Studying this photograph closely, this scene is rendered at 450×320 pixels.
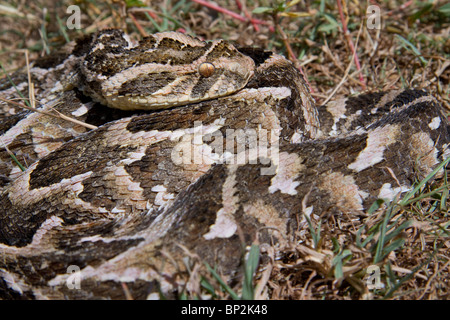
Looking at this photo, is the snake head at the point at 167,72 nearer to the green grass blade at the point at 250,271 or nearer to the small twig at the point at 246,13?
the green grass blade at the point at 250,271

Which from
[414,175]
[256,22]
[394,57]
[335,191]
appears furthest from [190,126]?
[394,57]

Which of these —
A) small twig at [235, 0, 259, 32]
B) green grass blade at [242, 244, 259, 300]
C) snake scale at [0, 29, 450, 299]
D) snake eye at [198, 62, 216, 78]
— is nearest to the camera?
green grass blade at [242, 244, 259, 300]

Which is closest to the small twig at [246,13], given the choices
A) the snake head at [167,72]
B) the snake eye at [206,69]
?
the snake head at [167,72]

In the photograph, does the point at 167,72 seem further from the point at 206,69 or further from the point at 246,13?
the point at 246,13

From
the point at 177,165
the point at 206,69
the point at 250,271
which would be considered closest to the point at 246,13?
the point at 206,69

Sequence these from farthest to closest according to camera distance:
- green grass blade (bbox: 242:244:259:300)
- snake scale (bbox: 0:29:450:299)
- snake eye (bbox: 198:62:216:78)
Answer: snake eye (bbox: 198:62:216:78)
snake scale (bbox: 0:29:450:299)
green grass blade (bbox: 242:244:259:300)

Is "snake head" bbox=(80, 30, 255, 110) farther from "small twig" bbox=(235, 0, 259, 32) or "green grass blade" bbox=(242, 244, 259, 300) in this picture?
"small twig" bbox=(235, 0, 259, 32)

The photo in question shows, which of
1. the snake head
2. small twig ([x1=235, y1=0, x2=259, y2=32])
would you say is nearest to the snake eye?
the snake head
